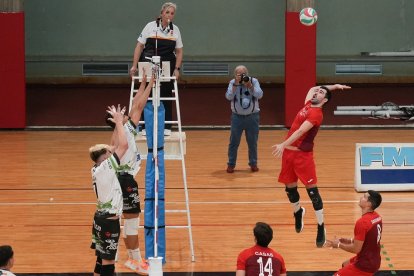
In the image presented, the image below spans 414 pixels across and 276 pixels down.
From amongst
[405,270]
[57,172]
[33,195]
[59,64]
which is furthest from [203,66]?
[405,270]

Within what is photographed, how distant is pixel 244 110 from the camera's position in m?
19.2

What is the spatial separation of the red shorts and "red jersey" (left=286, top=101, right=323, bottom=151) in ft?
0.37

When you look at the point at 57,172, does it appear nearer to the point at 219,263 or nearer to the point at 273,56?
the point at 219,263

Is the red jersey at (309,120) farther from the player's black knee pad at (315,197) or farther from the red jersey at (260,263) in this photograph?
the red jersey at (260,263)

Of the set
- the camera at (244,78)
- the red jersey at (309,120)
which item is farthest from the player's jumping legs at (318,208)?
the camera at (244,78)

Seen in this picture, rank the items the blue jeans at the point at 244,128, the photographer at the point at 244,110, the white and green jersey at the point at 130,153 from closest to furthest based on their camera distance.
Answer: the white and green jersey at the point at 130,153 → the photographer at the point at 244,110 → the blue jeans at the point at 244,128

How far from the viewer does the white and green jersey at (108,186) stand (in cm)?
1144

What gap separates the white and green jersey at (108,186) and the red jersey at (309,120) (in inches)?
120

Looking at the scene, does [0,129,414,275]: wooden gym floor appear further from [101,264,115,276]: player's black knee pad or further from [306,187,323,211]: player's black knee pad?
[101,264,115,276]: player's black knee pad

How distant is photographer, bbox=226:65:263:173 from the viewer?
19.0 meters

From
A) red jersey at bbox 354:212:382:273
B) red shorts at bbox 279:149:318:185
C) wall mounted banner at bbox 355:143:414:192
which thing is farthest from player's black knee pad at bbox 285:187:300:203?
wall mounted banner at bbox 355:143:414:192

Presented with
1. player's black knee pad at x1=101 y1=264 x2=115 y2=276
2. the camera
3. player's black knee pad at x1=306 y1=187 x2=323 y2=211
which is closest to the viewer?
player's black knee pad at x1=101 y1=264 x2=115 y2=276

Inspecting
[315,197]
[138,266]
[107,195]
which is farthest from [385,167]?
[107,195]

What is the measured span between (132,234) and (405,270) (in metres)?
3.91
